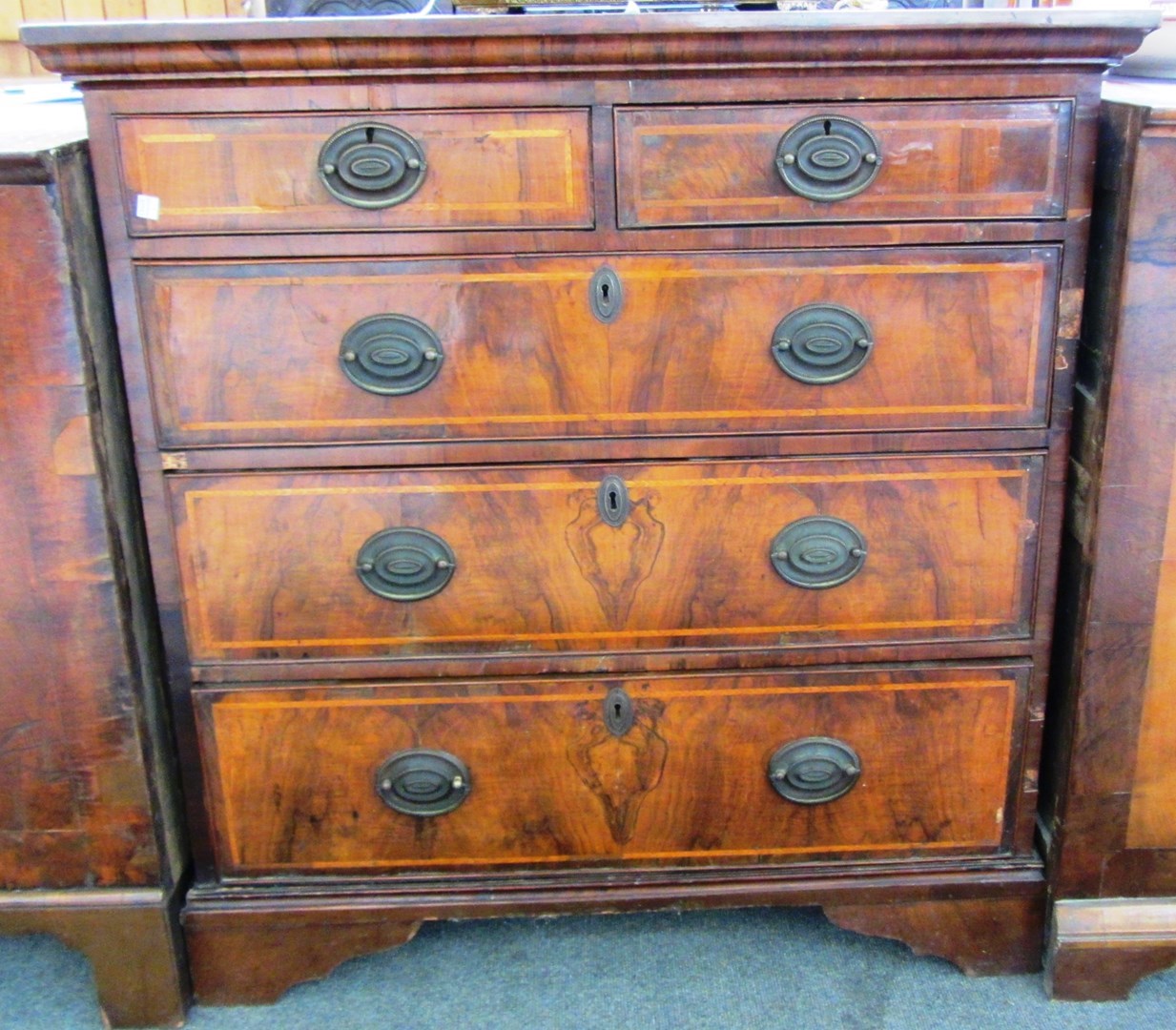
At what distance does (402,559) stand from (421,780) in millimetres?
260

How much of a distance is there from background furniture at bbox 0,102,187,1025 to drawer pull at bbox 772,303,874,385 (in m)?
0.68

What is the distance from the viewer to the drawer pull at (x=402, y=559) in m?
1.19

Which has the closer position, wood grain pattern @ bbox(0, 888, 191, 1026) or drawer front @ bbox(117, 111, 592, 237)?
drawer front @ bbox(117, 111, 592, 237)

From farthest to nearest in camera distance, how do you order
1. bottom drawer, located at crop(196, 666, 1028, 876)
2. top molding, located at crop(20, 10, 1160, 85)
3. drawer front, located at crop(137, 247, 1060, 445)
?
bottom drawer, located at crop(196, 666, 1028, 876)
drawer front, located at crop(137, 247, 1060, 445)
top molding, located at crop(20, 10, 1160, 85)

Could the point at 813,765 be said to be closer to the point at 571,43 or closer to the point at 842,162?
the point at 842,162

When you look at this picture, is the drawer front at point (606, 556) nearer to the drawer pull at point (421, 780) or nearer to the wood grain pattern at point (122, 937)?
the drawer pull at point (421, 780)

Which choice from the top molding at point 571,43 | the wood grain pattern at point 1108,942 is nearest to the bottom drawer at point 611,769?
the wood grain pattern at point 1108,942

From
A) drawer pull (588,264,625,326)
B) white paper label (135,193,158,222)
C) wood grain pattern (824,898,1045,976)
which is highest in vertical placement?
white paper label (135,193,158,222)

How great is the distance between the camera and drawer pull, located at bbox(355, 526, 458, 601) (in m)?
1.19

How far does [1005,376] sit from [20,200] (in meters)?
0.96

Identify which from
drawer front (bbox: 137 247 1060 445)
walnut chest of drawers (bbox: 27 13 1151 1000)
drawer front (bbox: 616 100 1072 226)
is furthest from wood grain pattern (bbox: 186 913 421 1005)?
drawer front (bbox: 616 100 1072 226)

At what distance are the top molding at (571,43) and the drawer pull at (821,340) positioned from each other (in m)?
0.23

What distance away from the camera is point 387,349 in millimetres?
1126

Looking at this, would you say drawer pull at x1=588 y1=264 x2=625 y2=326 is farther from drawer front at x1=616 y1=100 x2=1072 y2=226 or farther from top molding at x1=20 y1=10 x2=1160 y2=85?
top molding at x1=20 y1=10 x2=1160 y2=85
